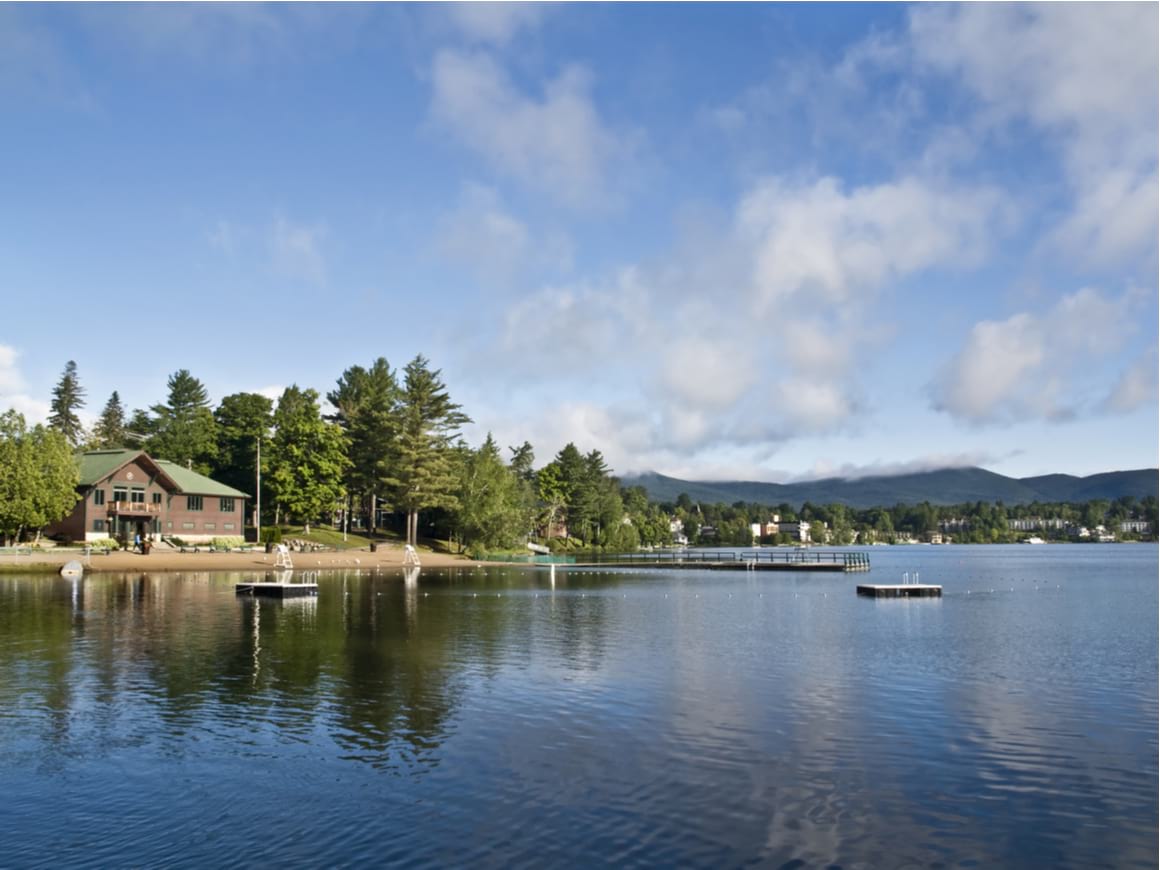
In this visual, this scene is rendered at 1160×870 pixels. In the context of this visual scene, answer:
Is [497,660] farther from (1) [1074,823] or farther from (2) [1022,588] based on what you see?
(2) [1022,588]

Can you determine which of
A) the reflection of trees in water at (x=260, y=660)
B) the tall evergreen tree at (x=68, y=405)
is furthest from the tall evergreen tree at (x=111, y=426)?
the reflection of trees in water at (x=260, y=660)

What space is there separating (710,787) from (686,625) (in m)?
29.0

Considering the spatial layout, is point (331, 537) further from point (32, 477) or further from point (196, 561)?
point (32, 477)

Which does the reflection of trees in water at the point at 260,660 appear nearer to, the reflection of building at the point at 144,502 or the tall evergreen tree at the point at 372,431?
the reflection of building at the point at 144,502

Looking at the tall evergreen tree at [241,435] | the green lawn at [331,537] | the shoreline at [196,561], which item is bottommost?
the shoreline at [196,561]

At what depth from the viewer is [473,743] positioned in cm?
2056


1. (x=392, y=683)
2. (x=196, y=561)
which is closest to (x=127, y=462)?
(x=196, y=561)

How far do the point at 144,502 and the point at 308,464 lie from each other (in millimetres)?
18867

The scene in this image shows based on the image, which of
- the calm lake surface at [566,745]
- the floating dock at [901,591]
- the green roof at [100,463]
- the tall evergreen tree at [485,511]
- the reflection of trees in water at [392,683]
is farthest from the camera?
the tall evergreen tree at [485,511]

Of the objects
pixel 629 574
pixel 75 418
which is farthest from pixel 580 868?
pixel 75 418

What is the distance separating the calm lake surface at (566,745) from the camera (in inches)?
572

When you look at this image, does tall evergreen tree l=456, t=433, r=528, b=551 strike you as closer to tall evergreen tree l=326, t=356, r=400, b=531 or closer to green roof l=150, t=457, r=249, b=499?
tall evergreen tree l=326, t=356, r=400, b=531

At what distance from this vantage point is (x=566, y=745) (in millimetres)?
20500

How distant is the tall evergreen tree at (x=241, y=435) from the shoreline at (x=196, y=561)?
26008 millimetres
